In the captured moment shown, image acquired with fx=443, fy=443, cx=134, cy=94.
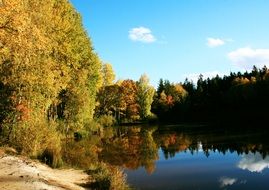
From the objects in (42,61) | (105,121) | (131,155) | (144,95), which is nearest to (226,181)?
(131,155)

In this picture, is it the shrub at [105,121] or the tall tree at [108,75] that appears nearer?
the shrub at [105,121]

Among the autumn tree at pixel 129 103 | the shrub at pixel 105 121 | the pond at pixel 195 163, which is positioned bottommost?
the pond at pixel 195 163

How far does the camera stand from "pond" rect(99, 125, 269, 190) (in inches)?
967

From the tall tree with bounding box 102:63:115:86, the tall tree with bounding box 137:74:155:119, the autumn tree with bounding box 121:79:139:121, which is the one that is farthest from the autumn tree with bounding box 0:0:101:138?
the tall tree with bounding box 137:74:155:119

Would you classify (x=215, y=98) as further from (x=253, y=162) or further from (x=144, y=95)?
(x=253, y=162)

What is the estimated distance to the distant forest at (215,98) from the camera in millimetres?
108812

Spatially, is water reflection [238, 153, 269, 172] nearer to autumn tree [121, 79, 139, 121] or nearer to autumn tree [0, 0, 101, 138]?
autumn tree [0, 0, 101, 138]

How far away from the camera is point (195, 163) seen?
3294 cm

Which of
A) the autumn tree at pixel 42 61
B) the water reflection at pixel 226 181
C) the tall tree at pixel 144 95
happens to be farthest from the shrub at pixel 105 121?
the water reflection at pixel 226 181

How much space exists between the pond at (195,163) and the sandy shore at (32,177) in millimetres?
3632

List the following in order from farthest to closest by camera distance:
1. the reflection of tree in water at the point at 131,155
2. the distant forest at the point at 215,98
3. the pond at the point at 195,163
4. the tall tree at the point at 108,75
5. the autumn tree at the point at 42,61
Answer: the distant forest at the point at 215,98
the tall tree at the point at 108,75
the reflection of tree in water at the point at 131,155
the pond at the point at 195,163
the autumn tree at the point at 42,61

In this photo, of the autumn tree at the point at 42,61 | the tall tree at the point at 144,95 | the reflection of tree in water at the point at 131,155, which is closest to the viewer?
the autumn tree at the point at 42,61

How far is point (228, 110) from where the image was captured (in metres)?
120

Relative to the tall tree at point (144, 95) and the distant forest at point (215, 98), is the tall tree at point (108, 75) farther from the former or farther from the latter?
the distant forest at point (215, 98)
